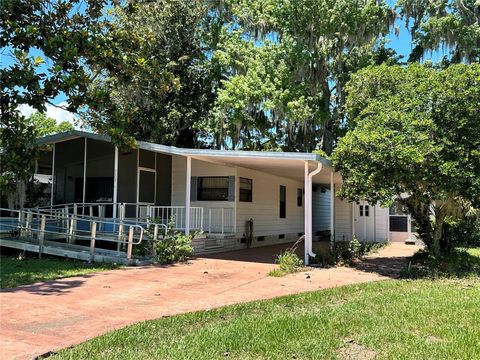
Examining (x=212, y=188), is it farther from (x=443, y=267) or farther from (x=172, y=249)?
(x=443, y=267)

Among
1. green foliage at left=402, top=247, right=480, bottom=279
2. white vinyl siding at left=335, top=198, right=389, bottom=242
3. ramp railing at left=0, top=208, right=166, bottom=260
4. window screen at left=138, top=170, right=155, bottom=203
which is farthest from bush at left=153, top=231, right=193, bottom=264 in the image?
white vinyl siding at left=335, top=198, right=389, bottom=242

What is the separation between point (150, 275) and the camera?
969 centimetres

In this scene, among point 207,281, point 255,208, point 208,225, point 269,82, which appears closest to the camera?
point 207,281

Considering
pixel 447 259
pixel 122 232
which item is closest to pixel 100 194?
pixel 122 232

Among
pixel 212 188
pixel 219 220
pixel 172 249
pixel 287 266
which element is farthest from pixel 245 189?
pixel 287 266

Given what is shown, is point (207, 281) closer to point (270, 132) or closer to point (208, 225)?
point (208, 225)

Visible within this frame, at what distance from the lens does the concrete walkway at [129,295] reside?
5332mm

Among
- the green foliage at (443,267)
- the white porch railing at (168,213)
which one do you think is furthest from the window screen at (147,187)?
the green foliage at (443,267)

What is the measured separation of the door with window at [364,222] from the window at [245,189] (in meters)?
6.24

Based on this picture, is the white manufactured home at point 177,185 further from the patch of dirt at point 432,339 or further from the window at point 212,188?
the patch of dirt at point 432,339

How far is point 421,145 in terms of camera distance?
978 cm

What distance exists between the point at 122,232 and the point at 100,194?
301 centimetres

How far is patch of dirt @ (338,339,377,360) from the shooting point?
4.52m

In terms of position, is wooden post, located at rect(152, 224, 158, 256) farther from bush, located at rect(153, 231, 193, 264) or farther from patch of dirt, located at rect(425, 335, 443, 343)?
patch of dirt, located at rect(425, 335, 443, 343)
